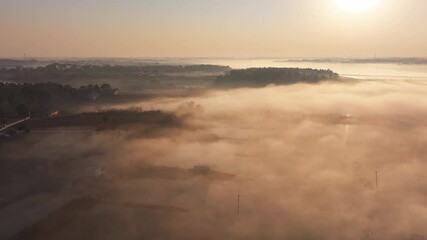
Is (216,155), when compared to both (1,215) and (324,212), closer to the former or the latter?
(324,212)

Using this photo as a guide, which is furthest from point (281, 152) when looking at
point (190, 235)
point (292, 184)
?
point (190, 235)

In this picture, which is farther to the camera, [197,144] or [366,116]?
[366,116]

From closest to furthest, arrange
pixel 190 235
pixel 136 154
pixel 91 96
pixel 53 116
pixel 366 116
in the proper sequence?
pixel 190 235 → pixel 136 154 → pixel 53 116 → pixel 366 116 → pixel 91 96

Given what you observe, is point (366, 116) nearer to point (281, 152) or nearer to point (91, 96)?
point (281, 152)

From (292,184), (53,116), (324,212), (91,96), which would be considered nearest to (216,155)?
(292,184)

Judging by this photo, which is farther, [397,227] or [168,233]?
[397,227]

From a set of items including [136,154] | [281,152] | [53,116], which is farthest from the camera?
[53,116]
